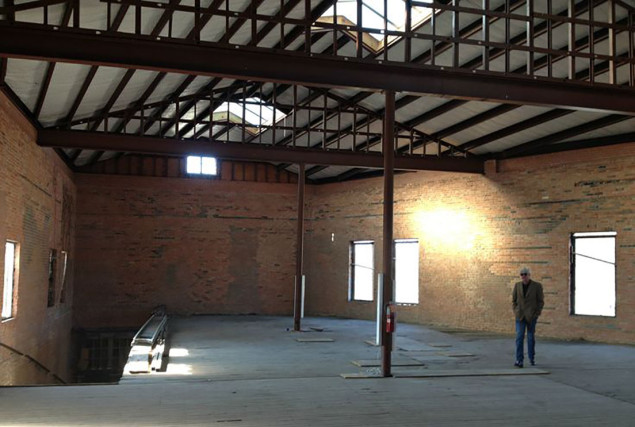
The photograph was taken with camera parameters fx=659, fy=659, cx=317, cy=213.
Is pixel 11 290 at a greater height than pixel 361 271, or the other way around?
pixel 361 271

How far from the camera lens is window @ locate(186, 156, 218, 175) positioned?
25500 millimetres

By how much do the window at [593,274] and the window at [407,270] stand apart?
5.93m

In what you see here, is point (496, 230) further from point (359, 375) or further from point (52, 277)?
point (52, 277)

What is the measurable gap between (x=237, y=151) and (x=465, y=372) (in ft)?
30.8

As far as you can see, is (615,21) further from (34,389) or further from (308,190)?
(308,190)

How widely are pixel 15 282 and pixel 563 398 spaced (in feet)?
40.0

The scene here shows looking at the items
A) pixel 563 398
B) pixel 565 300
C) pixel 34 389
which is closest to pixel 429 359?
pixel 563 398

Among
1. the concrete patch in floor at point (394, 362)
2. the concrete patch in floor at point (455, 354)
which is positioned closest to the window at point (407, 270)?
the concrete patch in floor at point (455, 354)

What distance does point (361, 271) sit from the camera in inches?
982

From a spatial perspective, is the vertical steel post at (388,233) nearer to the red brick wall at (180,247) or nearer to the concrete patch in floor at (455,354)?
the concrete patch in floor at (455,354)

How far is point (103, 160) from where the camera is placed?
24.6m

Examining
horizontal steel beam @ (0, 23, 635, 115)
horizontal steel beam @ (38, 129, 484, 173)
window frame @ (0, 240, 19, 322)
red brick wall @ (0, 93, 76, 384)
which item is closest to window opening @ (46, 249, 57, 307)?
red brick wall @ (0, 93, 76, 384)

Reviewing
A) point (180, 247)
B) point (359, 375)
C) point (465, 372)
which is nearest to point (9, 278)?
point (359, 375)

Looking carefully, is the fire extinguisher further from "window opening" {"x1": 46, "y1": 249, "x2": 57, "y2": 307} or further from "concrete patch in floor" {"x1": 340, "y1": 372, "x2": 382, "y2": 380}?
"window opening" {"x1": 46, "y1": 249, "x2": 57, "y2": 307}
